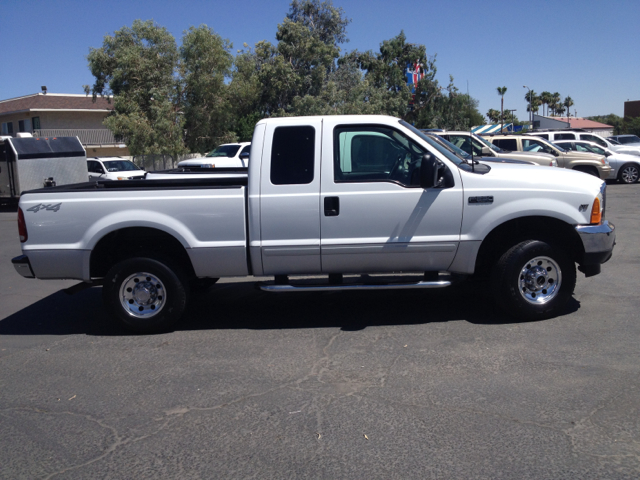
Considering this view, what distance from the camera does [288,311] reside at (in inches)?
275

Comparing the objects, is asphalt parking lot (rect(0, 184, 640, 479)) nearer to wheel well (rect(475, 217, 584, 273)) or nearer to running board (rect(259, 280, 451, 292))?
running board (rect(259, 280, 451, 292))

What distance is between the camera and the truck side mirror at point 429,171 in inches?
226

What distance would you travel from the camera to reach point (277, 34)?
32.8 m

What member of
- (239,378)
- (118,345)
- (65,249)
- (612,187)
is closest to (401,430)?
(239,378)

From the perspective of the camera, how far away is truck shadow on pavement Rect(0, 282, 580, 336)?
254 inches

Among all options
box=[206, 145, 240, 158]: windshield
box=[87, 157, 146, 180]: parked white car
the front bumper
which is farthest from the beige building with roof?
the front bumper

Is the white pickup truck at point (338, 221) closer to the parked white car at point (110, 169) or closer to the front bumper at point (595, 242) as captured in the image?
the front bumper at point (595, 242)

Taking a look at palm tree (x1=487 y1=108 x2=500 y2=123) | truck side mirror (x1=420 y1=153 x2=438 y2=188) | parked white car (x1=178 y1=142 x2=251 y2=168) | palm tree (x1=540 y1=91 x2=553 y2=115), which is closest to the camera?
truck side mirror (x1=420 y1=153 x2=438 y2=188)

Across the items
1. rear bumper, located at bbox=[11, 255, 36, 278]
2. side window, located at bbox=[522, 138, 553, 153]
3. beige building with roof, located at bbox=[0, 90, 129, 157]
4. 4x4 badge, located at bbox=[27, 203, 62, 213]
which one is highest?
beige building with roof, located at bbox=[0, 90, 129, 157]

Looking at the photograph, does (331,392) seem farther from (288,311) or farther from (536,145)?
(536,145)

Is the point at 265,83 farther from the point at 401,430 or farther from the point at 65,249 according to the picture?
the point at 401,430

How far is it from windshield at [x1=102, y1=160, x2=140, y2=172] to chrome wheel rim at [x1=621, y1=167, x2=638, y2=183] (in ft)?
61.8

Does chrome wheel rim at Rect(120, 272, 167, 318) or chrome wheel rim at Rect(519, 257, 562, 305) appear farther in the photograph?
chrome wheel rim at Rect(120, 272, 167, 318)

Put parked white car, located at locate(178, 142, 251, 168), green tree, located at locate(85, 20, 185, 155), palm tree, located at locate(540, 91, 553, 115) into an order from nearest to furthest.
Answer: parked white car, located at locate(178, 142, 251, 168) < green tree, located at locate(85, 20, 185, 155) < palm tree, located at locate(540, 91, 553, 115)
